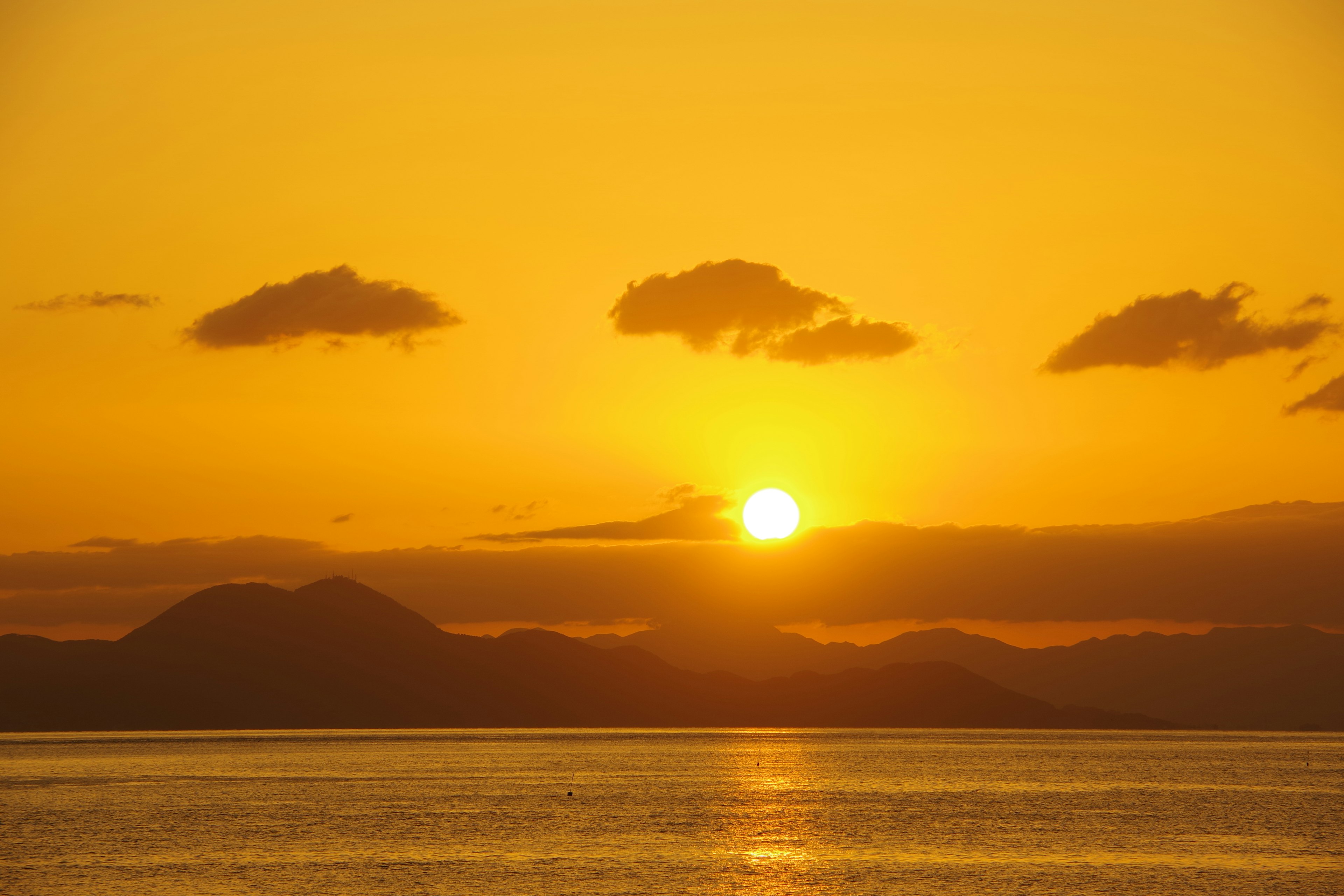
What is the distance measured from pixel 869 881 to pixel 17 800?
129 m

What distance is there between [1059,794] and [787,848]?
86605 mm

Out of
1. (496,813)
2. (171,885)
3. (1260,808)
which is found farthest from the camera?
(1260,808)

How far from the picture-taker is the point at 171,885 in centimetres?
9569

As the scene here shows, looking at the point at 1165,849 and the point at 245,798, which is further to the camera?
the point at 245,798

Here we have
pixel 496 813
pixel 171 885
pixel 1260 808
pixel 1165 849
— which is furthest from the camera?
pixel 1260 808

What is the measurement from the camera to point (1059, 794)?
7515 inches

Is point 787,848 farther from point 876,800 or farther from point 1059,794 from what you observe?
point 1059,794

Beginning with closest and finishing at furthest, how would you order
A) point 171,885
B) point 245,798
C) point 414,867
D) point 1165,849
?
point 171,885, point 414,867, point 1165,849, point 245,798

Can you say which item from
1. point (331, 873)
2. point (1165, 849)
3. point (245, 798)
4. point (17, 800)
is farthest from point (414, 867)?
point (17, 800)

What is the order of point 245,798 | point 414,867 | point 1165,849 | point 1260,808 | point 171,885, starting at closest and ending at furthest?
1. point 171,885
2. point 414,867
3. point 1165,849
4. point 1260,808
5. point 245,798

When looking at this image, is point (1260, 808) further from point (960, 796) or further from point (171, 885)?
point (171, 885)

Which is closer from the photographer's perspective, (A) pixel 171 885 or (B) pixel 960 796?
(A) pixel 171 885

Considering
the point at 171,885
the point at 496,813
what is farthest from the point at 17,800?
the point at 171,885

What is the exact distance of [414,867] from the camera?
104 meters
